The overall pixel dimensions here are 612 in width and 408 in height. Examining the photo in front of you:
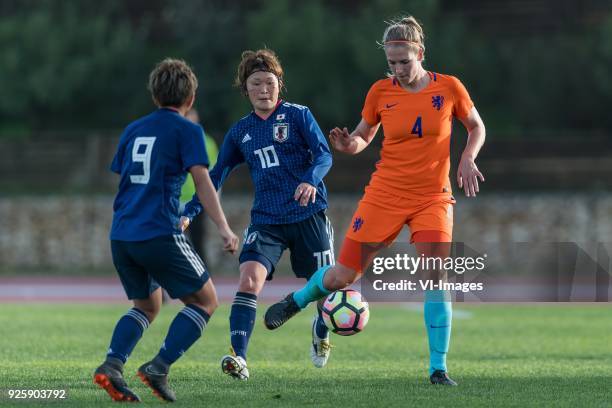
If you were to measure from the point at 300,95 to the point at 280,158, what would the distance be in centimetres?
2373

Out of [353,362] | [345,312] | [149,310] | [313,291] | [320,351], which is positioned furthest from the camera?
[353,362]

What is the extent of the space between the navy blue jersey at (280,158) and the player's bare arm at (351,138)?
248 mm

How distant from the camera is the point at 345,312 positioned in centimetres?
888

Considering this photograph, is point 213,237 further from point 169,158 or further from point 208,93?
point 169,158

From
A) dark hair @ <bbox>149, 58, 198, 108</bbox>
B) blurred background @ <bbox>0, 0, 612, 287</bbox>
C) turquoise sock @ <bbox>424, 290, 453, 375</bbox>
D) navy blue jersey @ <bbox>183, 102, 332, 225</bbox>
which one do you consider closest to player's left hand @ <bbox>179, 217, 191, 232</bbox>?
navy blue jersey @ <bbox>183, 102, 332, 225</bbox>

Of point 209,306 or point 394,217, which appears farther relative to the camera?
point 394,217

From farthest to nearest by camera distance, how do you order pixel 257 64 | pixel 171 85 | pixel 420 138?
1. pixel 257 64
2. pixel 420 138
3. pixel 171 85

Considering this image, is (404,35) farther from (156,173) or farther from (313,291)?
(156,173)

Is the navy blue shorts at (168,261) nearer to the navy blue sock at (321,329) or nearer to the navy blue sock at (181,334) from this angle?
the navy blue sock at (181,334)

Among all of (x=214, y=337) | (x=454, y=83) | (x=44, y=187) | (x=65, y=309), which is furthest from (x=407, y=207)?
(x=44, y=187)

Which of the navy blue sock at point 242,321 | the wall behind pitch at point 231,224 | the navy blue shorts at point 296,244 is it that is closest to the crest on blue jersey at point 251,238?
the navy blue shorts at point 296,244

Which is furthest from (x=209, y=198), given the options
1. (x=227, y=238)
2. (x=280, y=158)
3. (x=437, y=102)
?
(x=437, y=102)

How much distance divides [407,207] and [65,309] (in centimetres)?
984

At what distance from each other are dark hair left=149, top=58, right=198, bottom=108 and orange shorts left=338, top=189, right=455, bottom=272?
5.44 feet
